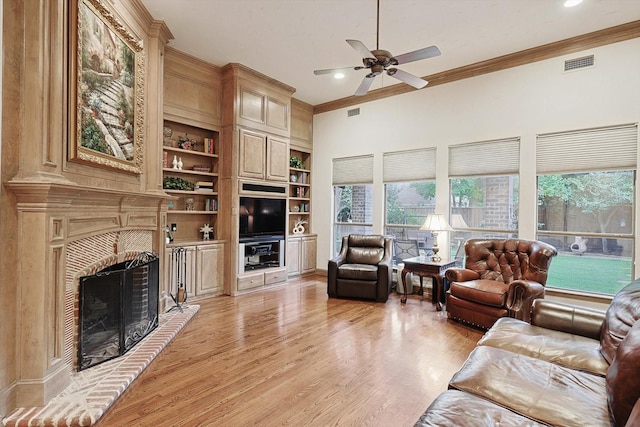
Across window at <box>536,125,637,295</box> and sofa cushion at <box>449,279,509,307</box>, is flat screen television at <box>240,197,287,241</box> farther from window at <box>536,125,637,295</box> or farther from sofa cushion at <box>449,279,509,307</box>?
window at <box>536,125,637,295</box>

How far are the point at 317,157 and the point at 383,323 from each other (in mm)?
3947

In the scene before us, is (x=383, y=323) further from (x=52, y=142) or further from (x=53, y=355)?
(x=52, y=142)

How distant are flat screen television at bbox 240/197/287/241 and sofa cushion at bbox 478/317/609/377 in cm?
385

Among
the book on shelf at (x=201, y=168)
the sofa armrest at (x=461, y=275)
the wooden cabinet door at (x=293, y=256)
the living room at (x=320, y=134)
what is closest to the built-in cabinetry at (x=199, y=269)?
the living room at (x=320, y=134)

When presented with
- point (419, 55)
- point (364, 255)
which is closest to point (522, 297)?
point (364, 255)

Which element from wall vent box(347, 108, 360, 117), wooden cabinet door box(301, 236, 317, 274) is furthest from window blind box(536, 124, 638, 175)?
wooden cabinet door box(301, 236, 317, 274)

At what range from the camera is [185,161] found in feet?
16.8

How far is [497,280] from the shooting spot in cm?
406

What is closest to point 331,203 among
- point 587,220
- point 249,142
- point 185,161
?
point 249,142

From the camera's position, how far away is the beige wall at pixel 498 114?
12.7ft

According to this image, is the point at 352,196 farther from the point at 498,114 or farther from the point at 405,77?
the point at 405,77

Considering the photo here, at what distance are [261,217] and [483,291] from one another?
3495 mm

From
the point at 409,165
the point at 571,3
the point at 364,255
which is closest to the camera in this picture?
the point at 571,3

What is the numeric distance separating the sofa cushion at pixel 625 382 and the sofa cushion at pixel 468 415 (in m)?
0.33
